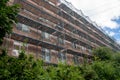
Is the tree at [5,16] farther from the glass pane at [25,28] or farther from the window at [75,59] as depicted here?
the window at [75,59]

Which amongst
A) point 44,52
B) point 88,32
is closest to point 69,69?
point 44,52

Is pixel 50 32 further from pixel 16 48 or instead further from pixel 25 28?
pixel 16 48

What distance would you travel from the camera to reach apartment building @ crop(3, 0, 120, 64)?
22422mm

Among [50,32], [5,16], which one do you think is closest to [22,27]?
[50,32]

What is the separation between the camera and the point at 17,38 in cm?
2186

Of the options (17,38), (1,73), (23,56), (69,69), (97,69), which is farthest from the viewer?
(17,38)

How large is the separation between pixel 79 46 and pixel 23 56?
77.4 ft

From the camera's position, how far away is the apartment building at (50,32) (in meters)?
22.4

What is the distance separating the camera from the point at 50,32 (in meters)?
26.9

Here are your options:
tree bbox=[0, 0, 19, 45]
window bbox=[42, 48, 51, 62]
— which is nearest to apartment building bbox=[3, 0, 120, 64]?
window bbox=[42, 48, 51, 62]

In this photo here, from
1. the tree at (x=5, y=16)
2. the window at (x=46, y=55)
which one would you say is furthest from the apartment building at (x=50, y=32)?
the tree at (x=5, y=16)

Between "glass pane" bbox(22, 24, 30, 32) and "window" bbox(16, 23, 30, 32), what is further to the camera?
"glass pane" bbox(22, 24, 30, 32)

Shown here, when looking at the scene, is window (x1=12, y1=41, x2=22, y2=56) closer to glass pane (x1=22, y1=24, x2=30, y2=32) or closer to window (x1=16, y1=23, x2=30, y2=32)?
window (x1=16, y1=23, x2=30, y2=32)

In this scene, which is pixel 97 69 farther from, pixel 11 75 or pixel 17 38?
pixel 11 75
